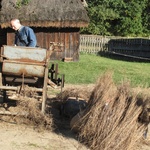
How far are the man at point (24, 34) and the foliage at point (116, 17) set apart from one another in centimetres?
2135

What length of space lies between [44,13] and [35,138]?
11.8 metres

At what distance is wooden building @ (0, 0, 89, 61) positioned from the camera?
17266 millimetres

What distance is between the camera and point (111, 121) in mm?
5922

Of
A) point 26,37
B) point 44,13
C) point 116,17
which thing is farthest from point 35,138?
point 116,17

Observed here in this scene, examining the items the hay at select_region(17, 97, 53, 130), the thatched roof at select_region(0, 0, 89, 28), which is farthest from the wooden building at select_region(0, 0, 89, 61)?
the hay at select_region(17, 97, 53, 130)

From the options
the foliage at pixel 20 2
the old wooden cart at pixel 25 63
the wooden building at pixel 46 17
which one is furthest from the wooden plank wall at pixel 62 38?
the old wooden cart at pixel 25 63

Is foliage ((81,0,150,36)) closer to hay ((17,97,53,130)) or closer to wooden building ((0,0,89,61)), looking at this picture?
wooden building ((0,0,89,61))

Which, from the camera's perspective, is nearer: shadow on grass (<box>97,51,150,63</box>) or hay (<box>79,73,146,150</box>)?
hay (<box>79,73,146,150</box>)

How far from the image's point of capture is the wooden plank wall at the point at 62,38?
1844 cm

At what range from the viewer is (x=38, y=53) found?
702cm

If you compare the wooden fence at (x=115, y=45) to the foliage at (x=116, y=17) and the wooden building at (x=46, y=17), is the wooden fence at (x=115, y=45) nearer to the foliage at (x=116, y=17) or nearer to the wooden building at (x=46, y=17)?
the foliage at (x=116, y=17)

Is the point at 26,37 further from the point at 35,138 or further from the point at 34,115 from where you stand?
the point at 35,138

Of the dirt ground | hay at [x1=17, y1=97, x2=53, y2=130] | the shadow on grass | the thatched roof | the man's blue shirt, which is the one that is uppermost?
the thatched roof

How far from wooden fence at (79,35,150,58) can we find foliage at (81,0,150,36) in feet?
14.7
